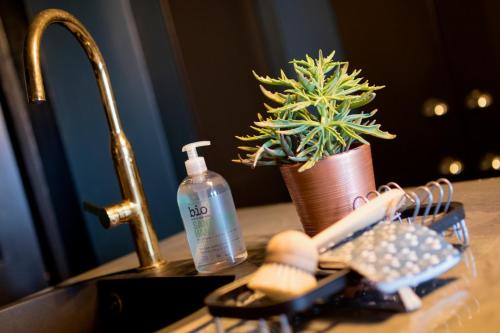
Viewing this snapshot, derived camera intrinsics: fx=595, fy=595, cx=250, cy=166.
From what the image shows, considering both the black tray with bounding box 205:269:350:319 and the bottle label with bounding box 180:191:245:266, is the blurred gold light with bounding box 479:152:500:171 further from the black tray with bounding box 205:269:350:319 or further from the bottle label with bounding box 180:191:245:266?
the black tray with bounding box 205:269:350:319

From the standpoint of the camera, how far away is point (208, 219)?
32.0 inches

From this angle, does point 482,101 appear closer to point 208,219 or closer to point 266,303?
point 208,219

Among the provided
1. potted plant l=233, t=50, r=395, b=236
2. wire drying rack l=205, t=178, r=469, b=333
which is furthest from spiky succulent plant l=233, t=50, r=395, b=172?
wire drying rack l=205, t=178, r=469, b=333

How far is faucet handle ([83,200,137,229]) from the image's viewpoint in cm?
98

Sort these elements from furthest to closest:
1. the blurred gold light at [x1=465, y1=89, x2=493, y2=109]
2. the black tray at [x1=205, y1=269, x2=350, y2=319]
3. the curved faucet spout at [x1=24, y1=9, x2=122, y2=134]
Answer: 1. the blurred gold light at [x1=465, y1=89, x2=493, y2=109]
2. the curved faucet spout at [x1=24, y1=9, x2=122, y2=134]
3. the black tray at [x1=205, y1=269, x2=350, y2=319]

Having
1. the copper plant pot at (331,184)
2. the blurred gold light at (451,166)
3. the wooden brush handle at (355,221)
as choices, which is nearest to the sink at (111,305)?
the copper plant pot at (331,184)

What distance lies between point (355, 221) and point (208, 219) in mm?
290

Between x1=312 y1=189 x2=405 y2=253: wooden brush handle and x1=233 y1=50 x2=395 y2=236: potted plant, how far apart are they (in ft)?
0.53

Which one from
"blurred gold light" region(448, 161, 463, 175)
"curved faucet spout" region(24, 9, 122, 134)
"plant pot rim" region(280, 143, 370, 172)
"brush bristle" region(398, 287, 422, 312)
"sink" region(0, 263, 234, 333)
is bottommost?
"sink" region(0, 263, 234, 333)

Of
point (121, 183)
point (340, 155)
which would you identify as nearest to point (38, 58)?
point (121, 183)

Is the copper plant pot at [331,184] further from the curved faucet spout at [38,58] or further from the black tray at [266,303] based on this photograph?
the curved faucet spout at [38,58]

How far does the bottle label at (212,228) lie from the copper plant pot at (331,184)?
11cm

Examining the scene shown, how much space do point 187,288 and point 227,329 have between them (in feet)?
1.01

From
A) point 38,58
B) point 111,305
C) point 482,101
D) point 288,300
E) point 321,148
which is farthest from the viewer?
point 482,101
